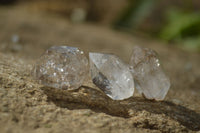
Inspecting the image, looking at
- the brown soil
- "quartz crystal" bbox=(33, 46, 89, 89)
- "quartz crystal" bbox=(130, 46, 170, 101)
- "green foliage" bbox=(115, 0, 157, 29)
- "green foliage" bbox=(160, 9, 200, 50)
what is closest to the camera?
the brown soil

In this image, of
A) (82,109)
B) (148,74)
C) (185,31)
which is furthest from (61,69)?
(185,31)

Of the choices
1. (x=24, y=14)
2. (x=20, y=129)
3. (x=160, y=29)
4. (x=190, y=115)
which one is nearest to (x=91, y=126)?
(x=20, y=129)

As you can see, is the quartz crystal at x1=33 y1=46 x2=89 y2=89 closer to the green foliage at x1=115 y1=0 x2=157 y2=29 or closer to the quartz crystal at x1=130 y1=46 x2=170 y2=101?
the quartz crystal at x1=130 y1=46 x2=170 y2=101

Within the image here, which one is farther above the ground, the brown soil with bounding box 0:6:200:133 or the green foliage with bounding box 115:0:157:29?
Answer: the green foliage with bounding box 115:0:157:29

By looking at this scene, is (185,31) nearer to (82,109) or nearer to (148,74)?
(148,74)

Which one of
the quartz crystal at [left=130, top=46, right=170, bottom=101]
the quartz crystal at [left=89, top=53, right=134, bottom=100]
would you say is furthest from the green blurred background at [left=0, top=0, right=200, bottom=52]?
the quartz crystal at [left=89, top=53, right=134, bottom=100]
